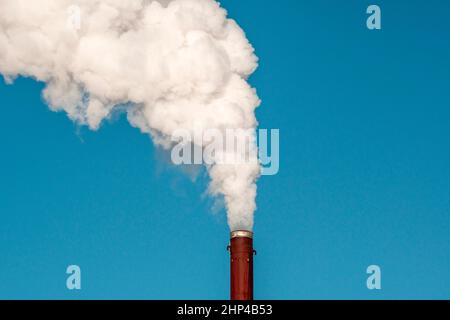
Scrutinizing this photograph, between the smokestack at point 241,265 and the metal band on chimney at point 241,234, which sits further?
the metal band on chimney at point 241,234

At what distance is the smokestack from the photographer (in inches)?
1571

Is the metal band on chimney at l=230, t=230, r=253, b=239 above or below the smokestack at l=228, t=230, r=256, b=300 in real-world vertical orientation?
above

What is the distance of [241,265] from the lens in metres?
40.5

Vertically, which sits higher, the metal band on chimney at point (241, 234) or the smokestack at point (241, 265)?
the metal band on chimney at point (241, 234)

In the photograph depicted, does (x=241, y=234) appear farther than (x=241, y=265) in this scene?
Yes

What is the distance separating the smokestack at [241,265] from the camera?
3991 cm

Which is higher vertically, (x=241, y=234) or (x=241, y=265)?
(x=241, y=234)

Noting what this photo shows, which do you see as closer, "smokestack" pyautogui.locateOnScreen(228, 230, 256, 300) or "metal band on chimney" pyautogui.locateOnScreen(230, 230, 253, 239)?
"smokestack" pyautogui.locateOnScreen(228, 230, 256, 300)
